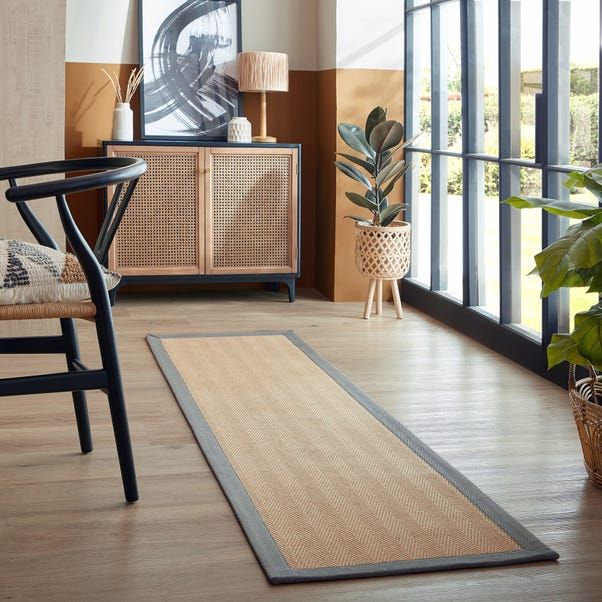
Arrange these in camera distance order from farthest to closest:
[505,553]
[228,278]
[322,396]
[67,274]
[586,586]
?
[228,278], [322,396], [67,274], [505,553], [586,586]

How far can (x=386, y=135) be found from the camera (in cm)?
502

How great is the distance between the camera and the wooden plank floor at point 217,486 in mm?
2160

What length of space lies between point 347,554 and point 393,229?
2.96 meters

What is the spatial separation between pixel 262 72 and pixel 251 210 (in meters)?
0.73

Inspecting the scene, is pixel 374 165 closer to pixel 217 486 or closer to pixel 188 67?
pixel 188 67

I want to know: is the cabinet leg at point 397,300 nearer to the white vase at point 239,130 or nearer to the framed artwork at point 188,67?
the white vase at point 239,130

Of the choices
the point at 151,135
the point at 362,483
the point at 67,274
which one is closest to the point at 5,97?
the point at 151,135

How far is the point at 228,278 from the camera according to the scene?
562cm

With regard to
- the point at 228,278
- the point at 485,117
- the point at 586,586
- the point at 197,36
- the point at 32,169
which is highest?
the point at 197,36

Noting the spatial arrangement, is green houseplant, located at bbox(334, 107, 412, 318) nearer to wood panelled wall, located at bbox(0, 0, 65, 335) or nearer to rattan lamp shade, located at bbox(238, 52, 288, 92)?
rattan lamp shade, located at bbox(238, 52, 288, 92)

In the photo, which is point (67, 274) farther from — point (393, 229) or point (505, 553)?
point (393, 229)

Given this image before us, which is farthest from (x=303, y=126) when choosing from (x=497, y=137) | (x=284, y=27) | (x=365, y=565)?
(x=365, y=565)

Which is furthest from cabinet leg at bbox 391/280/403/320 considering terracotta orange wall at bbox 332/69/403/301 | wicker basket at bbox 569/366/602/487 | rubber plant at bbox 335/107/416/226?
wicker basket at bbox 569/366/602/487

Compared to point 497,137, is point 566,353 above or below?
below
